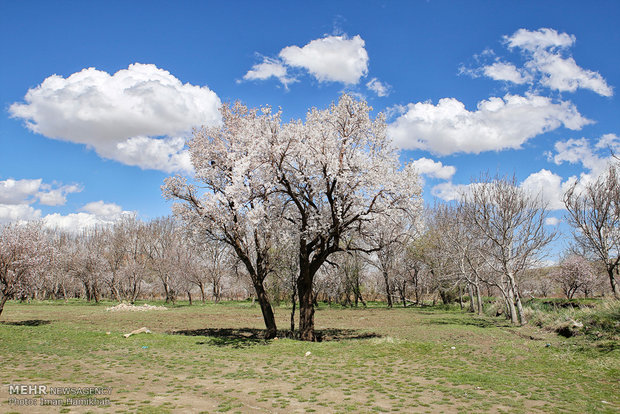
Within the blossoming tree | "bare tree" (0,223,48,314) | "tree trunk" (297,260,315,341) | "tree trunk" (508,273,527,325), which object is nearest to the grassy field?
"tree trunk" (297,260,315,341)

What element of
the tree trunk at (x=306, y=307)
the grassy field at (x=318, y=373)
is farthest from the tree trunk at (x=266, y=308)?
→ the tree trunk at (x=306, y=307)

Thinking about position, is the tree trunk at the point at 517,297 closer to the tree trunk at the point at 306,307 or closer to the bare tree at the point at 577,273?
the tree trunk at the point at 306,307

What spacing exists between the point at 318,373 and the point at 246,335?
1040 centimetres

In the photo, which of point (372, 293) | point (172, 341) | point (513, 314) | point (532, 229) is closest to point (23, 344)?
point (172, 341)

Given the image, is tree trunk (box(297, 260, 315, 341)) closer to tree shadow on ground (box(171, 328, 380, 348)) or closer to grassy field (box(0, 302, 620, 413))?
tree shadow on ground (box(171, 328, 380, 348))

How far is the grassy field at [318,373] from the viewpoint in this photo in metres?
7.95

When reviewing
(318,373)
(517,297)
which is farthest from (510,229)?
(318,373)

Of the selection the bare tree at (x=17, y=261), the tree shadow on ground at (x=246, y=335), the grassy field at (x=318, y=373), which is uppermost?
the bare tree at (x=17, y=261)

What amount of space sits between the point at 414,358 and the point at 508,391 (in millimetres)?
4707

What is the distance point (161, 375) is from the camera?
417 inches

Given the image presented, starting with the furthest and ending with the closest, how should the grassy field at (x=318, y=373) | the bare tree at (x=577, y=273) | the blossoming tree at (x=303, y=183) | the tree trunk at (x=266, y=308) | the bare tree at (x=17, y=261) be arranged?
the bare tree at (x=577, y=273) < the bare tree at (x=17, y=261) < the tree trunk at (x=266, y=308) < the blossoming tree at (x=303, y=183) < the grassy field at (x=318, y=373)

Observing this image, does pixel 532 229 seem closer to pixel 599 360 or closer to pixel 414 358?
pixel 599 360

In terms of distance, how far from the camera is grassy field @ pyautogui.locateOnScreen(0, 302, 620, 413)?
26.1 feet

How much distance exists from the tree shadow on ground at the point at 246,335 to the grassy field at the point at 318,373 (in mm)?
300
